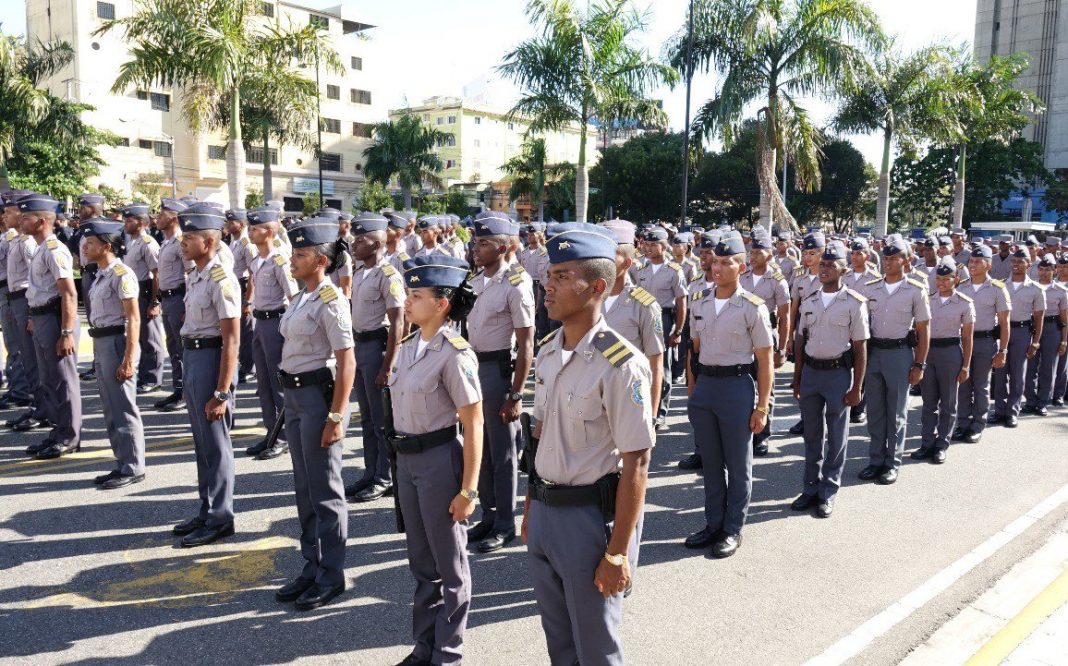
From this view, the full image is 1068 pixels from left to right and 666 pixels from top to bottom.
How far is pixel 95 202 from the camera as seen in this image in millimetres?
10695

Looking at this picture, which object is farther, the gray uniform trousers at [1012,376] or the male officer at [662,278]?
the male officer at [662,278]

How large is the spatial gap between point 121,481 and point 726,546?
4822 millimetres

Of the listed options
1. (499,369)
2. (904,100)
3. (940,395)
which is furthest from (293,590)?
(904,100)

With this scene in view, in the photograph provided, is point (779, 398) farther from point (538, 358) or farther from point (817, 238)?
point (538, 358)

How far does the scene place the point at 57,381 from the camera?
24.0 feet

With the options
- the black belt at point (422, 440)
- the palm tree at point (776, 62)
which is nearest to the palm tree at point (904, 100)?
the palm tree at point (776, 62)

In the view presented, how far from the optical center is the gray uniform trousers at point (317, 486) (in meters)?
4.60

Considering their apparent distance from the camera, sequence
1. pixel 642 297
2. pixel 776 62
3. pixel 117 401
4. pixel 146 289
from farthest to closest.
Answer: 1. pixel 776 62
2. pixel 146 289
3. pixel 117 401
4. pixel 642 297

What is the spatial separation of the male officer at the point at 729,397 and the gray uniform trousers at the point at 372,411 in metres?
2.55

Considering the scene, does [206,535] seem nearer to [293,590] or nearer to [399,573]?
[293,590]

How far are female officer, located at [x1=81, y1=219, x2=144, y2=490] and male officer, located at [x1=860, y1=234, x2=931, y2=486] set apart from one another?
639cm

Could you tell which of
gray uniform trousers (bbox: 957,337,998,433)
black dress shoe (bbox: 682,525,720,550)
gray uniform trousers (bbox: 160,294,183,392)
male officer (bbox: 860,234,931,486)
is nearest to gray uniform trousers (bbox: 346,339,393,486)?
black dress shoe (bbox: 682,525,720,550)

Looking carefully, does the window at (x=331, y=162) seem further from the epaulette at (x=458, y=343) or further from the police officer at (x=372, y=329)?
the epaulette at (x=458, y=343)

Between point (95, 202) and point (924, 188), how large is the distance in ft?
167
